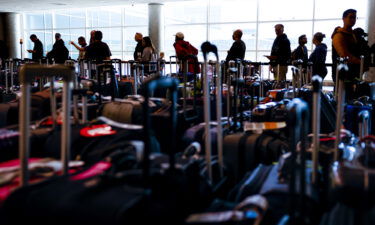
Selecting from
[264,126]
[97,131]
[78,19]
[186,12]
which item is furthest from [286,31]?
[97,131]

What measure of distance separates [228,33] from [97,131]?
14.0 meters

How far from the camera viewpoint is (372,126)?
4.07 meters

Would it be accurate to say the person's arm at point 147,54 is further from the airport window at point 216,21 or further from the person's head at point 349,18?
the airport window at point 216,21

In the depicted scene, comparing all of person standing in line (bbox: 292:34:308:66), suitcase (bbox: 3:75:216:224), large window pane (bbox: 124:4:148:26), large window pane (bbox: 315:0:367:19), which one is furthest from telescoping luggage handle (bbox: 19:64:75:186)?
large window pane (bbox: 124:4:148:26)

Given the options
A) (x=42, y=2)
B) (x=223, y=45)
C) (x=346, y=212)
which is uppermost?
(x=42, y=2)

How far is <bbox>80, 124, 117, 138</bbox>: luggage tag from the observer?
2373 millimetres

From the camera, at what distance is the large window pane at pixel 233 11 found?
14680 mm

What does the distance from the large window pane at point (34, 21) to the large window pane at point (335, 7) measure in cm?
1432

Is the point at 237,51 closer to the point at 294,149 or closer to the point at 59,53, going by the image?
the point at 59,53

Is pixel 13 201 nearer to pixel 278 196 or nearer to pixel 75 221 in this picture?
pixel 75 221

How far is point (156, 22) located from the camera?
15.2 meters

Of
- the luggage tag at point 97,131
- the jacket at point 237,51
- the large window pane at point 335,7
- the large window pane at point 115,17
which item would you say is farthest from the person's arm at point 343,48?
the large window pane at point 115,17

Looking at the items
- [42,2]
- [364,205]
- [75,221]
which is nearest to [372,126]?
[364,205]

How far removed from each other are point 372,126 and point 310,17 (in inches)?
415
